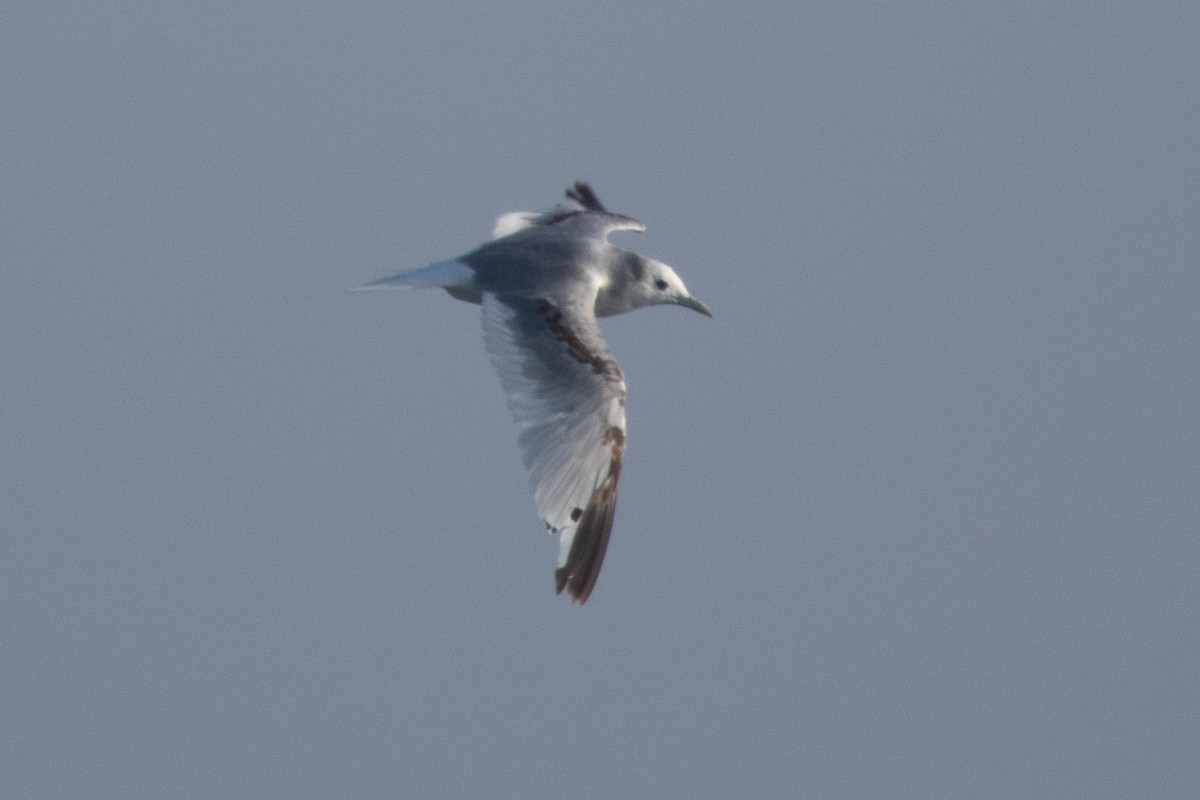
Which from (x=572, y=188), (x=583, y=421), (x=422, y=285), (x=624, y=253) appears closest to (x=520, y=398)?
(x=583, y=421)

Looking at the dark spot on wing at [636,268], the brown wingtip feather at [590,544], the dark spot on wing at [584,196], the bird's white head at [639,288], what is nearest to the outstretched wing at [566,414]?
the brown wingtip feather at [590,544]

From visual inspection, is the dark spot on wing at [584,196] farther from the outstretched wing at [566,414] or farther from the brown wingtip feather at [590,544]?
the brown wingtip feather at [590,544]

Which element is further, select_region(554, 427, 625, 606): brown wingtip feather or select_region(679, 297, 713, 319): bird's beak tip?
select_region(679, 297, 713, 319): bird's beak tip

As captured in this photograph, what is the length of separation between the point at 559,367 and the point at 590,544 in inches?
35.3

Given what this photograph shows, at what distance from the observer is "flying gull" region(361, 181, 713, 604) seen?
28.3 feet

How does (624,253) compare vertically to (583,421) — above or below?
above

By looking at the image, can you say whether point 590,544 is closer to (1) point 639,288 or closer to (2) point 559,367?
(2) point 559,367

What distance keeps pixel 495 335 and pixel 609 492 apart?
983mm

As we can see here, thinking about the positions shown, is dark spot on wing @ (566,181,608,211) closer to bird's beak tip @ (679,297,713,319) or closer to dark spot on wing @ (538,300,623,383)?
bird's beak tip @ (679,297,713,319)

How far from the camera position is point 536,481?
8656mm

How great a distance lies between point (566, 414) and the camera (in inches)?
350

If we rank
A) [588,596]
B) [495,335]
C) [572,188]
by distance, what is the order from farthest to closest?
[572,188], [495,335], [588,596]

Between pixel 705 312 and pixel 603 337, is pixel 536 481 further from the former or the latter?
→ pixel 705 312

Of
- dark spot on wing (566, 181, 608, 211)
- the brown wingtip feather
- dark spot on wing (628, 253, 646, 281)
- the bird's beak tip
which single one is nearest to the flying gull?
the brown wingtip feather
